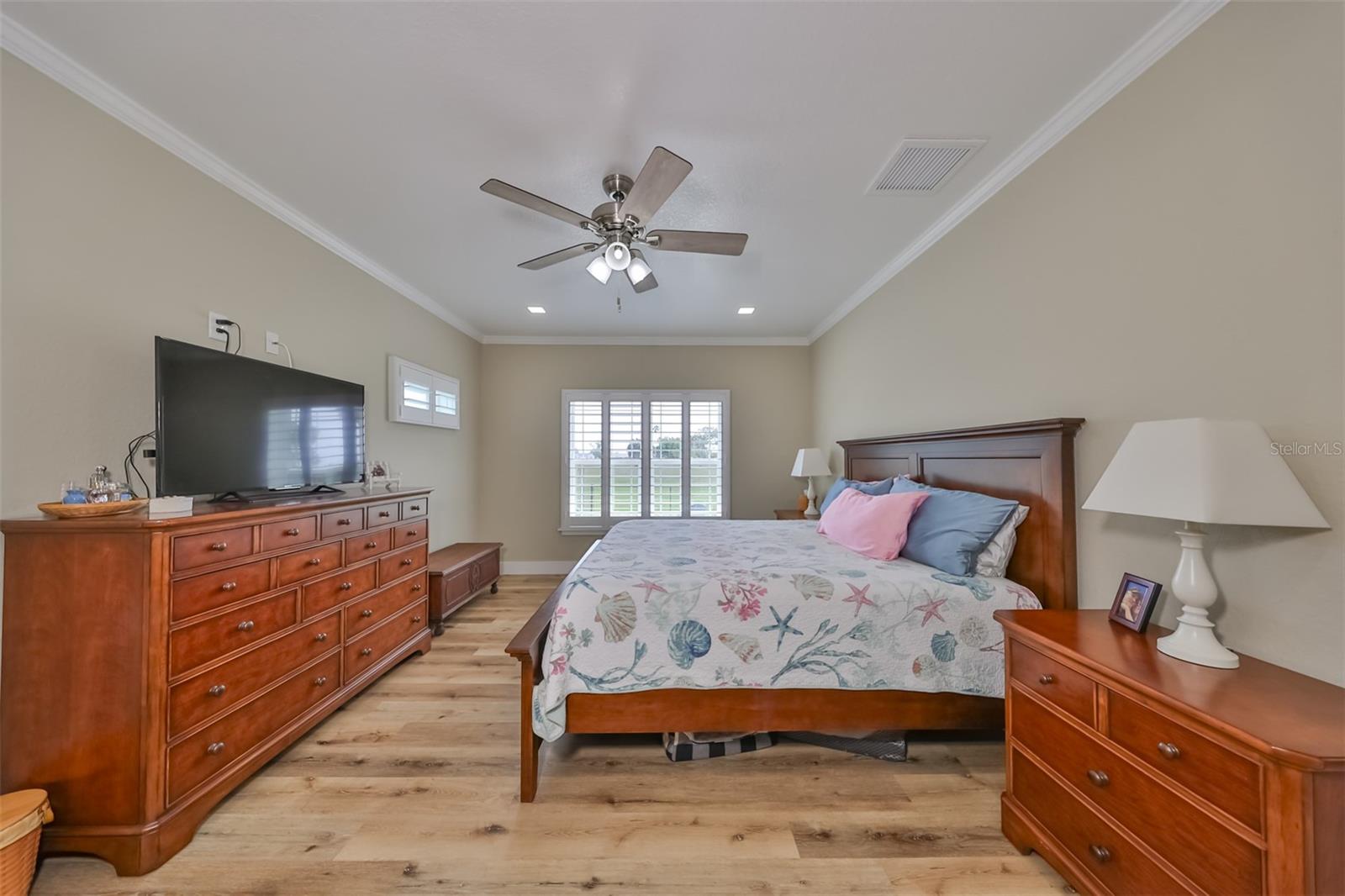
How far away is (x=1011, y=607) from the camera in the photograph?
75.7 inches

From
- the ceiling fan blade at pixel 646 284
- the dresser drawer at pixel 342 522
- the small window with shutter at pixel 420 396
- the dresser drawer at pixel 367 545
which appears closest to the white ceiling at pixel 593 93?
the ceiling fan blade at pixel 646 284

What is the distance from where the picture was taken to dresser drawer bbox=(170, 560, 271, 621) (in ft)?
5.07

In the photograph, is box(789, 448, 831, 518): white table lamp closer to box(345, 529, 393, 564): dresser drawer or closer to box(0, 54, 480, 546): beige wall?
box(345, 529, 393, 564): dresser drawer

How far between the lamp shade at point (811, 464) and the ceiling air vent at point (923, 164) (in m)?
2.49

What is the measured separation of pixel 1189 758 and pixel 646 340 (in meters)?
4.73

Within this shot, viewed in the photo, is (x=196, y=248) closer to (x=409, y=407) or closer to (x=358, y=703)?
(x=409, y=407)

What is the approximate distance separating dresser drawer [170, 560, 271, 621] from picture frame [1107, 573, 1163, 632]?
9.74 ft

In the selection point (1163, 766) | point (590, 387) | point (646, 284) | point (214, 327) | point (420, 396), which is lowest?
point (1163, 766)

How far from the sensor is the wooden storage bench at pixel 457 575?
3.43 m

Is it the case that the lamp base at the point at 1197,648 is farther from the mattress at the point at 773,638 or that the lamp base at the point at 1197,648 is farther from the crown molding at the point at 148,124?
the crown molding at the point at 148,124

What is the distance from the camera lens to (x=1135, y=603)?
4.73 ft

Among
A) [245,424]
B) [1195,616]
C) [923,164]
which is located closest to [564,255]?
[245,424]

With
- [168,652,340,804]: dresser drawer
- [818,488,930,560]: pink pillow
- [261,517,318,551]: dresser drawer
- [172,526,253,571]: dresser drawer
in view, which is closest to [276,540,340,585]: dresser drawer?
[261,517,318,551]: dresser drawer

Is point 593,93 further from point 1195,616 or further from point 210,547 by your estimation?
point 1195,616
